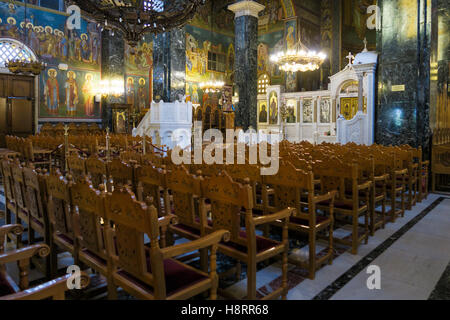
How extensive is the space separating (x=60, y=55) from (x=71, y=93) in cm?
174

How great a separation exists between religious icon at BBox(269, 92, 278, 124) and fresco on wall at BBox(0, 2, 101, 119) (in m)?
9.47

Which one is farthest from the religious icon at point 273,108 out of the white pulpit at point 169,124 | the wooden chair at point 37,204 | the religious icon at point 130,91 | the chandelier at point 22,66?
the wooden chair at point 37,204

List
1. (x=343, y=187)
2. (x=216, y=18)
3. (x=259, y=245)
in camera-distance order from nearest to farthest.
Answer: (x=259, y=245) → (x=343, y=187) → (x=216, y=18)

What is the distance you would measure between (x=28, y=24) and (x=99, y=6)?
10248mm

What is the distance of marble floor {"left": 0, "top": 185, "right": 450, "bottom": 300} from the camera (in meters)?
2.86

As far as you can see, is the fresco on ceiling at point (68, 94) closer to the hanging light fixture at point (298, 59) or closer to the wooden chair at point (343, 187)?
the hanging light fixture at point (298, 59)

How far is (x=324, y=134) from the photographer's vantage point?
17578 millimetres

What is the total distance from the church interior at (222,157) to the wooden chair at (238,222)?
0.02 meters

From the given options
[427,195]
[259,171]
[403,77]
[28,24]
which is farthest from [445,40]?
[28,24]

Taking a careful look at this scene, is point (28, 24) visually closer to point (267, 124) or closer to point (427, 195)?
point (267, 124)

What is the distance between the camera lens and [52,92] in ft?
50.6

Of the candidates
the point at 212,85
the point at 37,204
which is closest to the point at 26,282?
the point at 37,204

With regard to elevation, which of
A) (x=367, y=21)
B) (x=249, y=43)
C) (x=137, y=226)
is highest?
(x=367, y=21)

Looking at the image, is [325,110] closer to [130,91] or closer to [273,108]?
[273,108]
